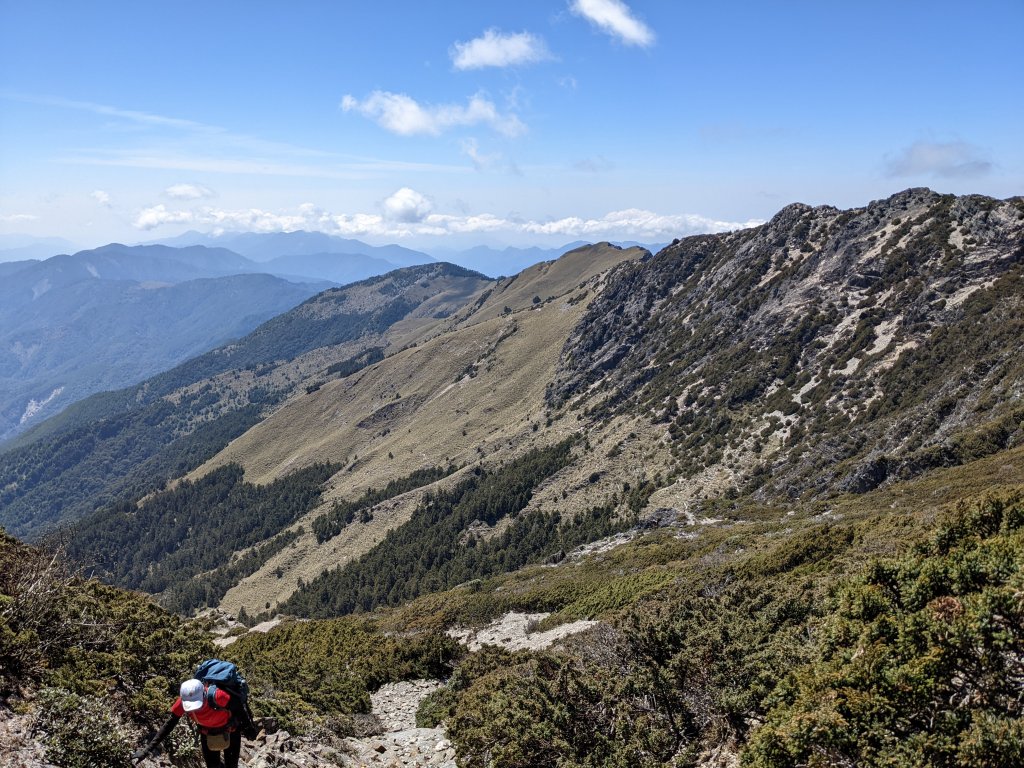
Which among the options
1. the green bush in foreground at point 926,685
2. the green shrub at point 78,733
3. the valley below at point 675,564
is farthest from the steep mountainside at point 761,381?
the green shrub at point 78,733

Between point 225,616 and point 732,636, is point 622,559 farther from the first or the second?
point 225,616

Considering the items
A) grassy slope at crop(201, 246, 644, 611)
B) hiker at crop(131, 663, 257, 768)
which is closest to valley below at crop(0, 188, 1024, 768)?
grassy slope at crop(201, 246, 644, 611)

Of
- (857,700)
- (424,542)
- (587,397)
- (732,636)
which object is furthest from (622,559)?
(587,397)

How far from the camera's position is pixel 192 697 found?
8.29 m

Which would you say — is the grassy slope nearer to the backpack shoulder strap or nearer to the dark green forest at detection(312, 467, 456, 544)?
the dark green forest at detection(312, 467, 456, 544)

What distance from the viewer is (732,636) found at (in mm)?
17031

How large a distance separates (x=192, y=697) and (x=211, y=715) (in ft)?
1.88

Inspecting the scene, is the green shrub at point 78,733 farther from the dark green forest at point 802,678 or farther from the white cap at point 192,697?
the dark green forest at point 802,678

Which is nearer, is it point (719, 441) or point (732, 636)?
point (732, 636)

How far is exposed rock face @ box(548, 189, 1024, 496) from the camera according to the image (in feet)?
192

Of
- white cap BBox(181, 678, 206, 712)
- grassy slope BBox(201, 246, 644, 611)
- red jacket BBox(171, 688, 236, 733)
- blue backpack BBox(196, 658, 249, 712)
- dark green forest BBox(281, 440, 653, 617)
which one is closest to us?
white cap BBox(181, 678, 206, 712)

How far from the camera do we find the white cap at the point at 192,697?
8.22 metres

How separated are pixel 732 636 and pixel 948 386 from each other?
6149 centimetres

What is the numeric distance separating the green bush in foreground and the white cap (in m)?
10.1
